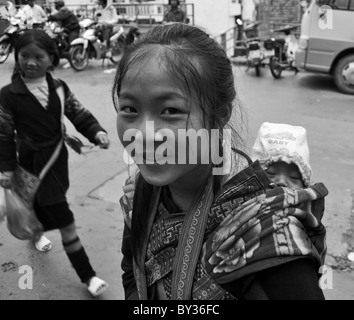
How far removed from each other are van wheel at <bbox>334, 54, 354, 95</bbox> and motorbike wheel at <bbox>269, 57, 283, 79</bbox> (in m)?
1.18

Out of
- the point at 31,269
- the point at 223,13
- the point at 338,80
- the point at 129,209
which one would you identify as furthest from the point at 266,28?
the point at 129,209

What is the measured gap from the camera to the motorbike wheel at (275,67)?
7.95 metres

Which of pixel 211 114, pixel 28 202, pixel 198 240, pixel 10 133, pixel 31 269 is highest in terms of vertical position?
pixel 211 114

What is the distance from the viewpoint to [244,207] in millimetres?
931

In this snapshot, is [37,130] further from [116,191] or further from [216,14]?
[216,14]

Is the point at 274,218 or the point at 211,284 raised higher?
the point at 274,218

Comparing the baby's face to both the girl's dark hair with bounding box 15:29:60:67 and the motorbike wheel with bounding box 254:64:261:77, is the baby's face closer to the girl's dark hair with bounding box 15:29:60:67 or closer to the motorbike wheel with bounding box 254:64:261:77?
the girl's dark hair with bounding box 15:29:60:67

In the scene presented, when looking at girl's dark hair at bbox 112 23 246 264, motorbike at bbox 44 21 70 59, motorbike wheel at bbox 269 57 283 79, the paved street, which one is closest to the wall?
motorbike wheel at bbox 269 57 283 79

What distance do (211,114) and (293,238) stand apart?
33 centimetres

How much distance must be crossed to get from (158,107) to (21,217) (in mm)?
1741

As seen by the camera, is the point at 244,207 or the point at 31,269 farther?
the point at 31,269

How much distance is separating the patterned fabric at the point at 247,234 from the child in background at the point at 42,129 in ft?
4.86

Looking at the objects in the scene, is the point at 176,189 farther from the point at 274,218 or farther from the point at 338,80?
the point at 338,80

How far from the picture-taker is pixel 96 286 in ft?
8.05
